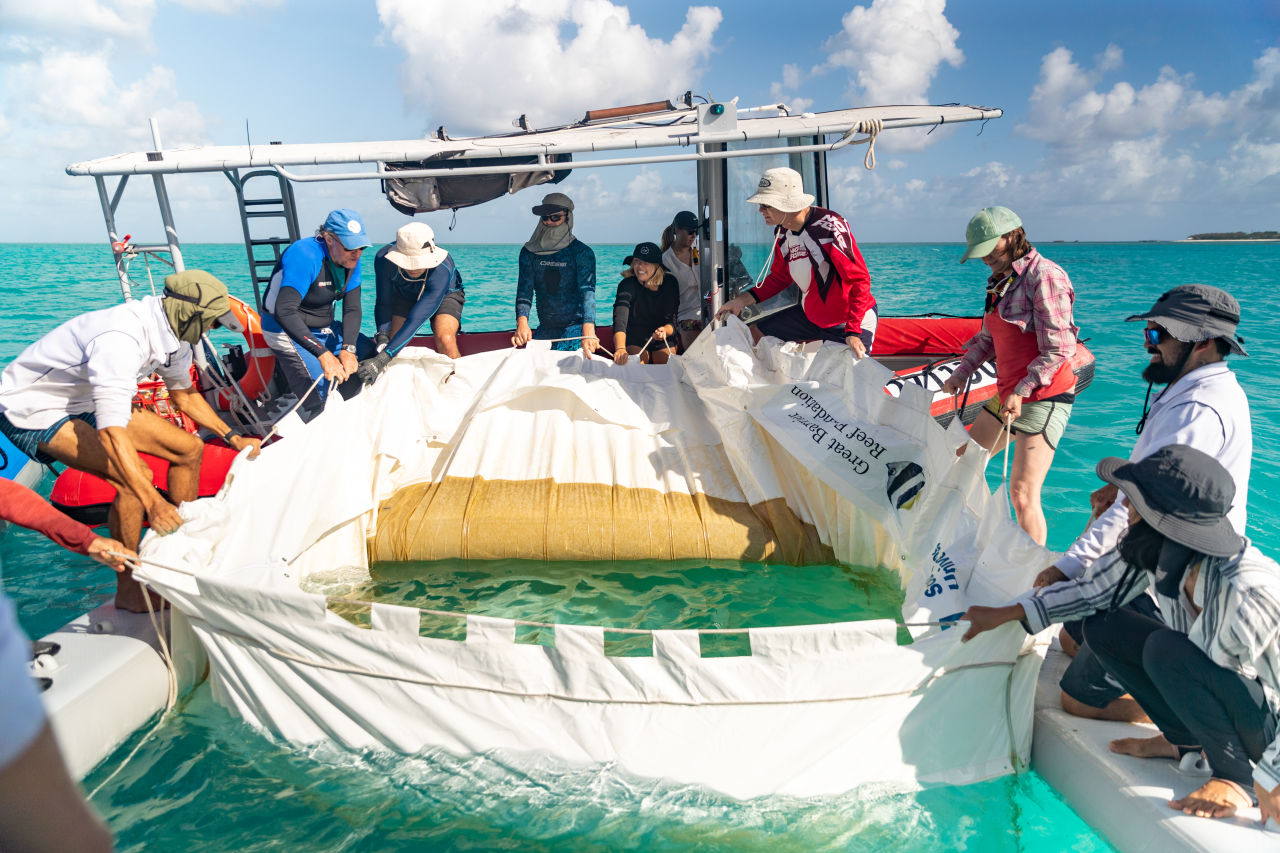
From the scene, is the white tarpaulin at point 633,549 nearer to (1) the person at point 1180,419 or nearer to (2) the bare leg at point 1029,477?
(1) the person at point 1180,419

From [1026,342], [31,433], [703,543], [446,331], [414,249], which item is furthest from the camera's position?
[446,331]

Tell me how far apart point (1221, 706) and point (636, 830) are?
166 centimetres

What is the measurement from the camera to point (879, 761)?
2.43 meters

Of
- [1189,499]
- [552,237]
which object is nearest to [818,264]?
[552,237]

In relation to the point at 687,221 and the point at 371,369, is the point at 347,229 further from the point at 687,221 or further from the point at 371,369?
the point at 687,221

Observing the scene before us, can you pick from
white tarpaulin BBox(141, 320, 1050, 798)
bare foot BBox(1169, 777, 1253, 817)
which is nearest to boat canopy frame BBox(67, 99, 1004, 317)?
white tarpaulin BBox(141, 320, 1050, 798)

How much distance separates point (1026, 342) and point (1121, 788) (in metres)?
1.99

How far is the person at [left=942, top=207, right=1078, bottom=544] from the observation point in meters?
3.36

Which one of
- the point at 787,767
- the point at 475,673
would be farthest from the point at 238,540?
the point at 787,767

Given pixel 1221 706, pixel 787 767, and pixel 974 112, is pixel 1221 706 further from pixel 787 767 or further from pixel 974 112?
pixel 974 112

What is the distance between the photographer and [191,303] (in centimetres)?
322

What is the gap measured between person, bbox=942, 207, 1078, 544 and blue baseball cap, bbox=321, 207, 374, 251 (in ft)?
11.4

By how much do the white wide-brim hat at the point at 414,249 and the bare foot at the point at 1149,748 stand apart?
441 cm

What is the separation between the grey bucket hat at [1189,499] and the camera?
1.94m
